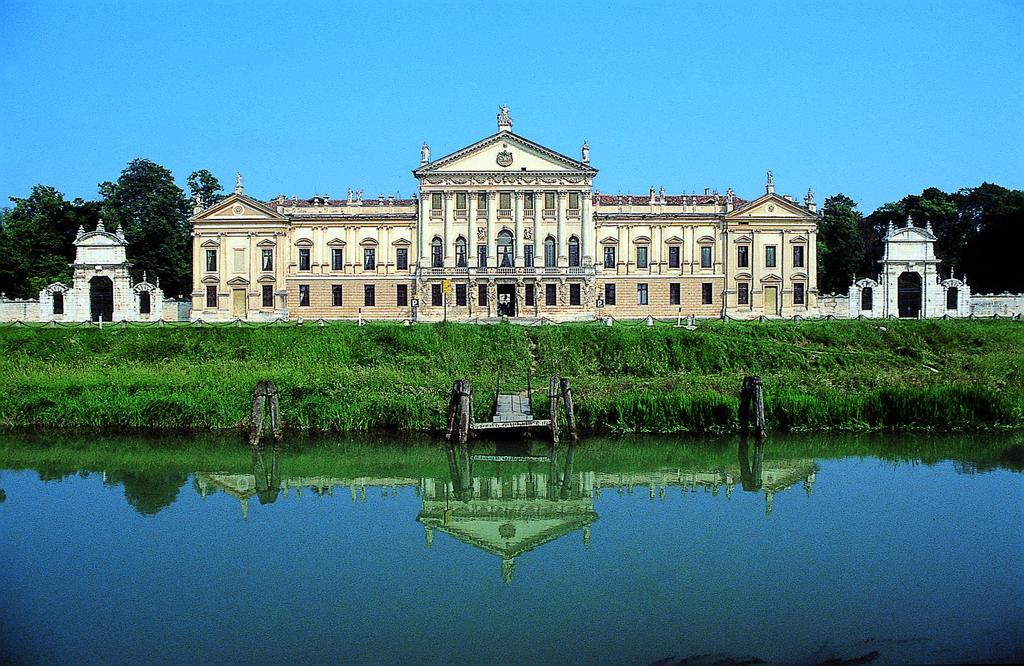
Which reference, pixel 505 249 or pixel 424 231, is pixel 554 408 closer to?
pixel 505 249

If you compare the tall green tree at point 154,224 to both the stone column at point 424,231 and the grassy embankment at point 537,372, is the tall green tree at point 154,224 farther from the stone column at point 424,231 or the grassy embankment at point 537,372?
the grassy embankment at point 537,372

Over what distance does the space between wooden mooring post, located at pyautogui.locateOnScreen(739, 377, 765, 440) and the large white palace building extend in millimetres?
30533

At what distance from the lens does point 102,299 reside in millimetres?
52969

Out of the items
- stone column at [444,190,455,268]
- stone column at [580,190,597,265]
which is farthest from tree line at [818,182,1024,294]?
stone column at [444,190,455,268]

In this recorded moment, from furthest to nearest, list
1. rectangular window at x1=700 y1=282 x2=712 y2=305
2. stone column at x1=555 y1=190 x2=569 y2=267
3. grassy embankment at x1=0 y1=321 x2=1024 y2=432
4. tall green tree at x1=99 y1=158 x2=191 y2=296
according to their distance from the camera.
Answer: tall green tree at x1=99 y1=158 x2=191 y2=296, rectangular window at x1=700 y1=282 x2=712 y2=305, stone column at x1=555 y1=190 x2=569 y2=267, grassy embankment at x1=0 y1=321 x2=1024 y2=432

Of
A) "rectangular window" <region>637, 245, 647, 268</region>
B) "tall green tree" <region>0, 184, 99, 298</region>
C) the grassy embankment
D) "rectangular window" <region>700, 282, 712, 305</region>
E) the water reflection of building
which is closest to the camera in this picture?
the water reflection of building

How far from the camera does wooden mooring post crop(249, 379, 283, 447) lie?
21.5 meters

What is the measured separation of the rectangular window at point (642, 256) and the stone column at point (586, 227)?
9.15 ft

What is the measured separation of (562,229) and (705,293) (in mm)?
9099

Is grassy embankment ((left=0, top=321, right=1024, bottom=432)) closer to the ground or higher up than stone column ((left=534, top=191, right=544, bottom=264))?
closer to the ground

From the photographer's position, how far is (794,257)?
53812 mm

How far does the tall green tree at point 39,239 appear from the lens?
186 ft

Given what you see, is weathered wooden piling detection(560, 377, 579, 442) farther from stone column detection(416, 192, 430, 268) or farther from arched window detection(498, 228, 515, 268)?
stone column detection(416, 192, 430, 268)

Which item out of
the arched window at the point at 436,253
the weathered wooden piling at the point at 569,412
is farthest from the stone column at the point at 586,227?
the weathered wooden piling at the point at 569,412
